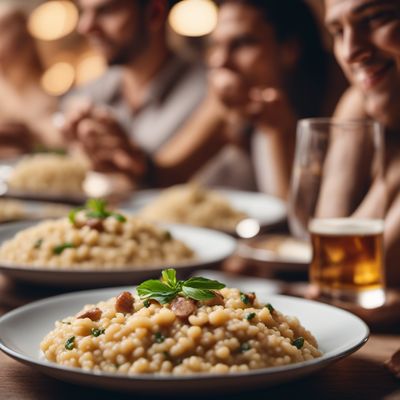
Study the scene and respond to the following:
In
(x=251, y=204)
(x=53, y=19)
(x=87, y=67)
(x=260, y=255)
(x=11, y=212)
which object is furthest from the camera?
(x=87, y=67)

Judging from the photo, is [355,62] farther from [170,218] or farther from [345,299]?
[170,218]

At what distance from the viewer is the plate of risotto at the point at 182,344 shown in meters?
0.97

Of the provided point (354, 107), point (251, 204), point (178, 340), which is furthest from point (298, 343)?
point (251, 204)

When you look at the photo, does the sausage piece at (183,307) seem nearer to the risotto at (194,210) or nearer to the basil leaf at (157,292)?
the basil leaf at (157,292)

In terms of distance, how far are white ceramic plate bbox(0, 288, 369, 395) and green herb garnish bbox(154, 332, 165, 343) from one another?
0.08 metres

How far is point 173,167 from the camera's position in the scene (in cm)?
441

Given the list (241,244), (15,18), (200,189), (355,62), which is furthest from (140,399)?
(15,18)

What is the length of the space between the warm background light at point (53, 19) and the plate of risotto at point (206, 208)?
4639 mm

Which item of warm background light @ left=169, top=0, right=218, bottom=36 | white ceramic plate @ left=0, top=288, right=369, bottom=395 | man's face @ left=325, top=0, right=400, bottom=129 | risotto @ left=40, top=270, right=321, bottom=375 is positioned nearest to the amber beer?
white ceramic plate @ left=0, top=288, right=369, bottom=395

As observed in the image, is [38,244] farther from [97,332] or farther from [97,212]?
[97,332]

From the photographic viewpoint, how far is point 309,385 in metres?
1.15

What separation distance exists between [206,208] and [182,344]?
192 centimetres

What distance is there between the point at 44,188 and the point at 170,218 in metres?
0.94

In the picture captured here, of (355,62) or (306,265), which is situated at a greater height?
(355,62)
